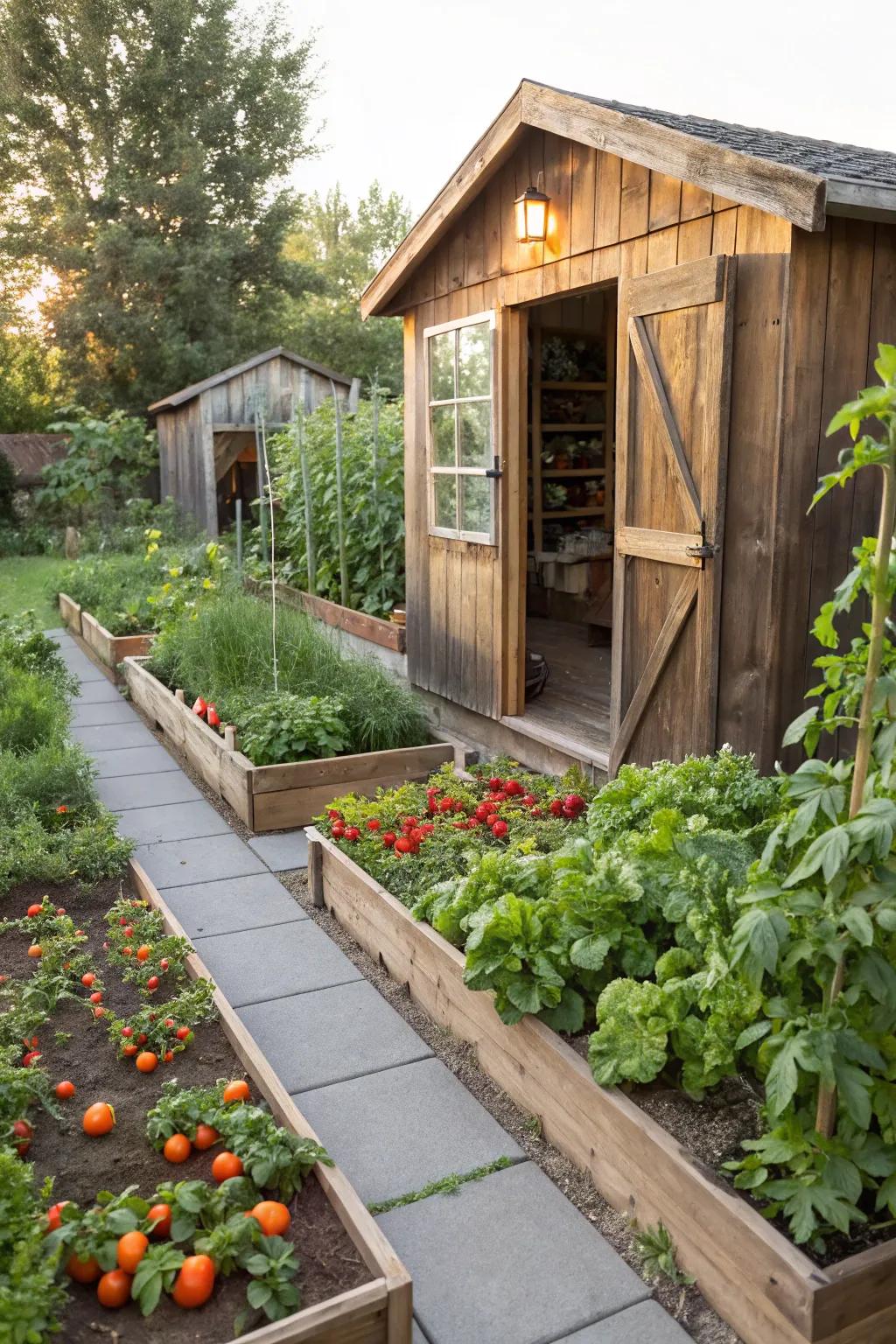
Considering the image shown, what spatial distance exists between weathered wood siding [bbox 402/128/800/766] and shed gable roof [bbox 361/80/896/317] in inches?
5.7

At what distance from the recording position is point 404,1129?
317 centimetres

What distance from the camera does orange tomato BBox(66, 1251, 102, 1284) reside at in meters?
2.22

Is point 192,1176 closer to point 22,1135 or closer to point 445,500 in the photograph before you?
point 22,1135

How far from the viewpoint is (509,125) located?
5395 mm

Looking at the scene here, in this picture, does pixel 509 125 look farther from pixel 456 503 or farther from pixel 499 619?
pixel 499 619

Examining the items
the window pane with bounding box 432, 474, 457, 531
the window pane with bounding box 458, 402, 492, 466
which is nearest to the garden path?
the window pane with bounding box 432, 474, 457, 531

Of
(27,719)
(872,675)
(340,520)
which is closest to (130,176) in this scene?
(340,520)

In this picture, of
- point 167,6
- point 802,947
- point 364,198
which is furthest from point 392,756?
point 364,198

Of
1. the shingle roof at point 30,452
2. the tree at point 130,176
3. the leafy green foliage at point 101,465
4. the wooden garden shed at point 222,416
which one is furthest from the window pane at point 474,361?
the tree at point 130,176

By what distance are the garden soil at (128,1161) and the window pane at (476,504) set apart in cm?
330

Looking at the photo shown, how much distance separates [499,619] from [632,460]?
1556 millimetres

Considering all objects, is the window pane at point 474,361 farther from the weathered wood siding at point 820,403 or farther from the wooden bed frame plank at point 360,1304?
the wooden bed frame plank at point 360,1304

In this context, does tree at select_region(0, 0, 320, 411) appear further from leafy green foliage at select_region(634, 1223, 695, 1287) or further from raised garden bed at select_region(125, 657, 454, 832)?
leafy green foliage at select_region(634, 1223, 695, 1287)

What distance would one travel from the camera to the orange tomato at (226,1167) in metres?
2.52
